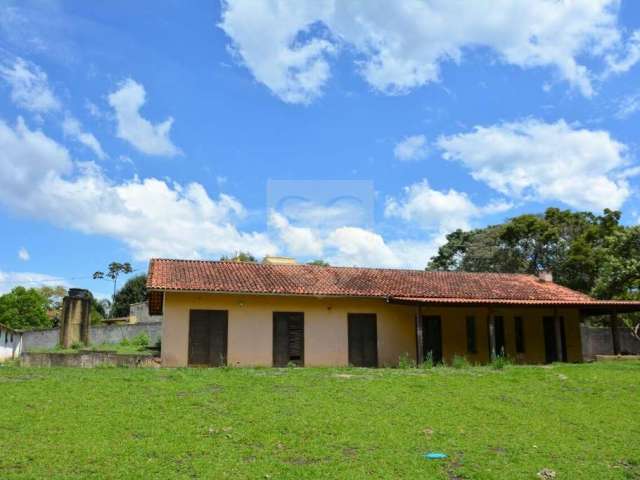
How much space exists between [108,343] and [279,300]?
2108 centimetres

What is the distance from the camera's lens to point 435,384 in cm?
1434

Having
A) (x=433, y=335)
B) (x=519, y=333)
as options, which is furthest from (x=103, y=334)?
(x=519, y=333)

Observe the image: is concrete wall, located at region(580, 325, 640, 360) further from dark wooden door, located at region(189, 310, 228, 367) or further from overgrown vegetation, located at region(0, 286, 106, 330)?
overgrown vegetation, located at region(0, 286, 106, 330)

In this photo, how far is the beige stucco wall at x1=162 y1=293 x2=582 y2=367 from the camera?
64.0 ft

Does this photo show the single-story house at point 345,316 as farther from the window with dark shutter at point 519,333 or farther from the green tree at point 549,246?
the green tree at point 549,246

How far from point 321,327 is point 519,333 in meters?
8.20

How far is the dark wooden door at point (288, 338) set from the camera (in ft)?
66.7

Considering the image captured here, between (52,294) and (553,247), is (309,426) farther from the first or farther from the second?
(52,294)

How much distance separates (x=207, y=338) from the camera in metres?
19.7

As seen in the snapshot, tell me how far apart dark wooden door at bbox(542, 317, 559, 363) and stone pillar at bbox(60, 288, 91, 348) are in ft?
84.1

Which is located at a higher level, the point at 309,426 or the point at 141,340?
the point at 141,340

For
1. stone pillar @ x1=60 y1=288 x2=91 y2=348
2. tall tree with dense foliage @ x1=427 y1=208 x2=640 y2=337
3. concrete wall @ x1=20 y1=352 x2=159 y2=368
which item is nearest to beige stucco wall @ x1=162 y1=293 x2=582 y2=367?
concrete wall @ x1=20 y1=352 x2=159 y2=368

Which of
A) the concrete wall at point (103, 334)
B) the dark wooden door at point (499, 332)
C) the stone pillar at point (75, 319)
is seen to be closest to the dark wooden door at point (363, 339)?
the dark wooden door at point (499, 332)

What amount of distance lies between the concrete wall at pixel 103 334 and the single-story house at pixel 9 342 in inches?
17.2
